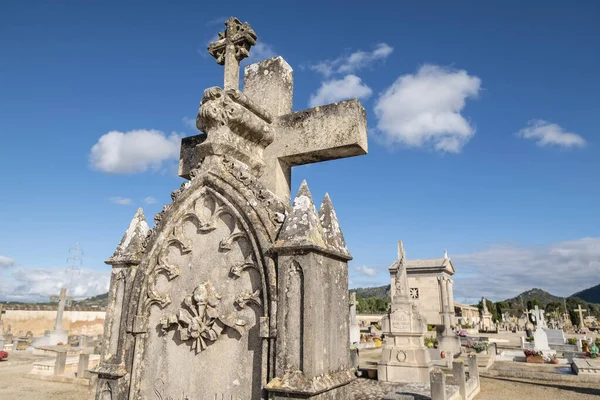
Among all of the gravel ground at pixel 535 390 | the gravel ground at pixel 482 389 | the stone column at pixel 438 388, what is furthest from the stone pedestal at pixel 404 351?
the stone column at pixel 438 388

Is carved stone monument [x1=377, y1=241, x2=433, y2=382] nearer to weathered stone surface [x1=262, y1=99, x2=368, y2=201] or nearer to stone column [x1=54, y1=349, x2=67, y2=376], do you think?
weathered stone surface [x1=262, y1=99, x2=368, y2=201]

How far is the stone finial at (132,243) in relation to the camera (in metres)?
4.42

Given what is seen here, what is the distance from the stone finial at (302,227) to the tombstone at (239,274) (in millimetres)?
12

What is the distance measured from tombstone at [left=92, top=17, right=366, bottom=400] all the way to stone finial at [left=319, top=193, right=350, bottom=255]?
0.01 m

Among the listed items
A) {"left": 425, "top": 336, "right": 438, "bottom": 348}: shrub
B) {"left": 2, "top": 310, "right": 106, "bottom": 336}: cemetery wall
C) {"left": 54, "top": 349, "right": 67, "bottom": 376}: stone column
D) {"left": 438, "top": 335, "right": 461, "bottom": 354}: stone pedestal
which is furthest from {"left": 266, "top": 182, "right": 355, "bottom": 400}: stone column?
{"left": 2, "top": 310, "right": 106, "bottom": 336}: cemetery wall

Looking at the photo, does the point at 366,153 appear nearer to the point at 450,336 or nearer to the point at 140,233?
the point at 140,233

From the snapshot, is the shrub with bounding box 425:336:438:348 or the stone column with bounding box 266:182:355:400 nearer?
the stone column with bounding box 266:182:355:400

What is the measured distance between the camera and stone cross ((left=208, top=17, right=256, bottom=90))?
4809 millimetres

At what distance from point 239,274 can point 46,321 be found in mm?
53222

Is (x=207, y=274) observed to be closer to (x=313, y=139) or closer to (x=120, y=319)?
(x=120, y=319)

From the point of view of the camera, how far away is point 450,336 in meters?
23.1

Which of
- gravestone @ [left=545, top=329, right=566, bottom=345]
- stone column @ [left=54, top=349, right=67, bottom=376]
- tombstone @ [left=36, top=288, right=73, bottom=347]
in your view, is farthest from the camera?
gravestone @ [left=545, top=329, right=566, bottom=345]

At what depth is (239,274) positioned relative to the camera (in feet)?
12.3

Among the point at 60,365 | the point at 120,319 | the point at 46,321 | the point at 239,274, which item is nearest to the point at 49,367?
the point at 60,365
